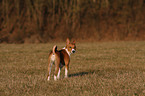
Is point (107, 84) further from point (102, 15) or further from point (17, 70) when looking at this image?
point (102, 15)

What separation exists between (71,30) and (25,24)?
28.2 feet

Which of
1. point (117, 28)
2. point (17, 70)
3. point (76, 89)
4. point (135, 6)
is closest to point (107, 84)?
point (76, 89)

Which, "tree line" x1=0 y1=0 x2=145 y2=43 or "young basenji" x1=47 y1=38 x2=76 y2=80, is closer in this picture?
"young basenji" x1=47 y1=38 x2=76 y2=80

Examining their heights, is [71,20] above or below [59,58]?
above

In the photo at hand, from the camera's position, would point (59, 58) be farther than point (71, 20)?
No

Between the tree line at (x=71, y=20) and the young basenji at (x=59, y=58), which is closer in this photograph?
the young basenji at (x=59, y=58)

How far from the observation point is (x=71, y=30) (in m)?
41.9

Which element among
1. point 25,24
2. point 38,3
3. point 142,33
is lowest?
point 142,33

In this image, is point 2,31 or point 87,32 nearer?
point 2,31

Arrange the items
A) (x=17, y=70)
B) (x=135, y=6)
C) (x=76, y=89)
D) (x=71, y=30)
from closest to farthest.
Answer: (x=76, y=89), (x=17, y=70), (x=71, y=30), (x=135, y=6)

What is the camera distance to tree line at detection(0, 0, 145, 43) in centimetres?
3984

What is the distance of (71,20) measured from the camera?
42.4 m

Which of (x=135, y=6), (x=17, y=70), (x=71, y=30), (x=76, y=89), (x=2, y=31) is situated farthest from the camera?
(x=135, y=6)

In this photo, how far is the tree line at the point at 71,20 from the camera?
1569 inches
